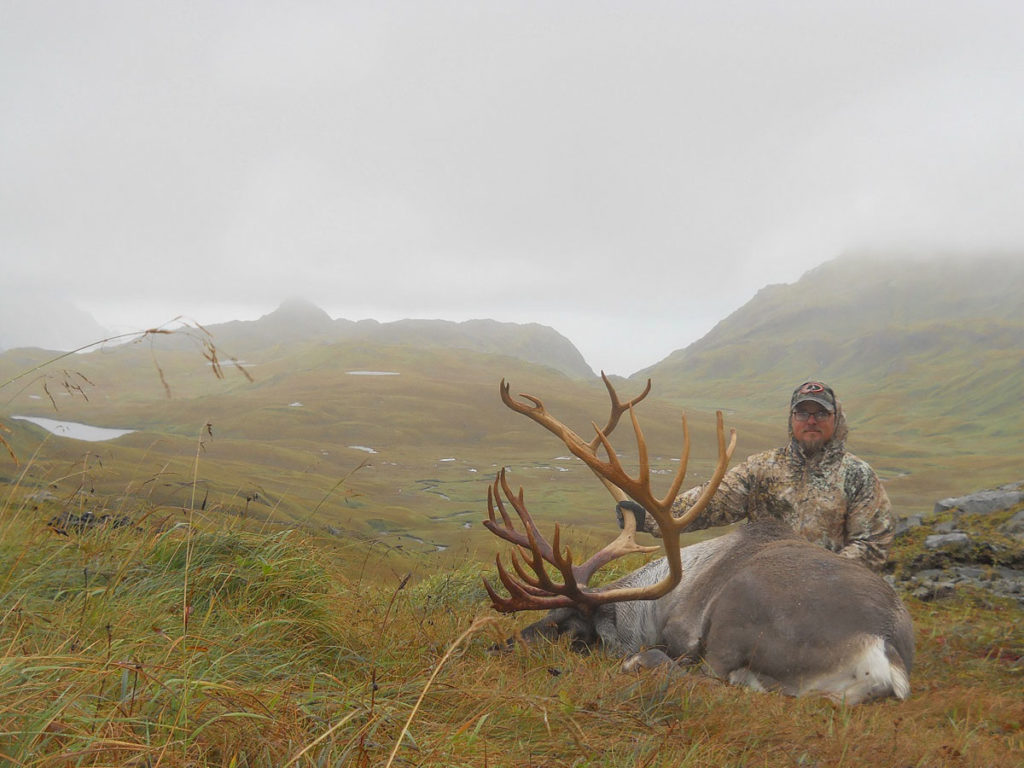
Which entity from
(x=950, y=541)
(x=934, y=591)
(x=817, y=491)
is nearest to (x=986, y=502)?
(x=950, y=541)

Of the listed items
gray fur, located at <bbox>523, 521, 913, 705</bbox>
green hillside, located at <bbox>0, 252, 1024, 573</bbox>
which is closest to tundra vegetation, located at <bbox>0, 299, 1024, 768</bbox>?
gray fur, located at <bbox>523, 521, 913, 705</bbox>

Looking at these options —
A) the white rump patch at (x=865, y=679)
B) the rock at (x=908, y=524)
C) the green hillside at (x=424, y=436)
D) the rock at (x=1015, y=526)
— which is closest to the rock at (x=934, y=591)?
the rock at (x=1015, y=526)

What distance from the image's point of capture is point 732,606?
14.6ft

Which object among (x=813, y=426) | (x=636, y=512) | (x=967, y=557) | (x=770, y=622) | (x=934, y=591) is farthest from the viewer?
(x=967, y=557)

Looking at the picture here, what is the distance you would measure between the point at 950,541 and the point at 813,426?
4.96 metres

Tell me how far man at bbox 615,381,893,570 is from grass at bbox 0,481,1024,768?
1.01 metres

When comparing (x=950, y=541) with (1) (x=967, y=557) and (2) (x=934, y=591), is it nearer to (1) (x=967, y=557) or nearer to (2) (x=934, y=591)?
(1) (x=967, y=557)

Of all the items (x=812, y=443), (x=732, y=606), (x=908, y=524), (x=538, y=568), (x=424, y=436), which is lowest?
(x=424, y=436)

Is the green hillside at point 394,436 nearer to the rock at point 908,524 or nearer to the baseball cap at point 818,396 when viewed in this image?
the baseball cap at point 818,396

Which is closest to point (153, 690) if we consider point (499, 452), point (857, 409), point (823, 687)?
point (823, 687)

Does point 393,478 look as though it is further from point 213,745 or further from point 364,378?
point 364,378

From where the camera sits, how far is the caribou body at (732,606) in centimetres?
386

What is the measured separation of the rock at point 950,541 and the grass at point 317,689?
165 inches

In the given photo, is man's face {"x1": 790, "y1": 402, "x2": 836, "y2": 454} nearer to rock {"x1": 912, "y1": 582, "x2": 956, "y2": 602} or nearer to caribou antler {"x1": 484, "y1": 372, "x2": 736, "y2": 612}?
caribou antler {"x1": 484, "y1": 372, "x2": 736, "y2": 612}
